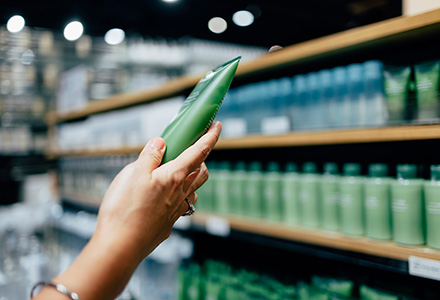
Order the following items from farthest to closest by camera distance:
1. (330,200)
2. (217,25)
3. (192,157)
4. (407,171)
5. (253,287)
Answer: (217,25) → (253,287) → (330,200) → (407,171) → (192,157)

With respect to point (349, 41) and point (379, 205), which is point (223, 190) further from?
point (349, 41)

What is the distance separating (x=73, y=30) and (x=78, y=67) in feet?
2.75

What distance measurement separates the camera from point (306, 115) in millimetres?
1535

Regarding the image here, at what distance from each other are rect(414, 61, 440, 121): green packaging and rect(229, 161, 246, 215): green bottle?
Result: 0.86 meters

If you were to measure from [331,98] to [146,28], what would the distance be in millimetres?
3514

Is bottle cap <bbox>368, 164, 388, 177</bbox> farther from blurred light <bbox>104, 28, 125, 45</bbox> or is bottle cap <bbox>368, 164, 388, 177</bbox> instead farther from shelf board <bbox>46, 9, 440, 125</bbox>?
blurred light <bbox>104, 28, 125, 45</bbox>

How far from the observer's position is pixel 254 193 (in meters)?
1.72

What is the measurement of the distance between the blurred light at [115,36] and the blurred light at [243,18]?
54.7 inches

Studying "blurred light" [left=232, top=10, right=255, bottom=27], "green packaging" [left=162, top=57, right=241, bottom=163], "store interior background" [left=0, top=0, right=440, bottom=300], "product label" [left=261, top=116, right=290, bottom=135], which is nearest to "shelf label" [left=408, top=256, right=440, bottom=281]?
"product label" [left=261, top=116, right=290, bottom=135]

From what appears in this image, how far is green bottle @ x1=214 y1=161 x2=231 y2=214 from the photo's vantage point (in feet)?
6.10

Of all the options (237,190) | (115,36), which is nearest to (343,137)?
(237,190)

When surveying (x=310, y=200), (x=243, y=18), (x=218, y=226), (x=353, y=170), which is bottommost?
(x=218, y=226)

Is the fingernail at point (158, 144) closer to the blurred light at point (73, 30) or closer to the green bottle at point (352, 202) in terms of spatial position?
the green bottle at point (352, 202)

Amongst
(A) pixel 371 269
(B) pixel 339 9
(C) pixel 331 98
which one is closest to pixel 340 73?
(C) pixel 331 98
